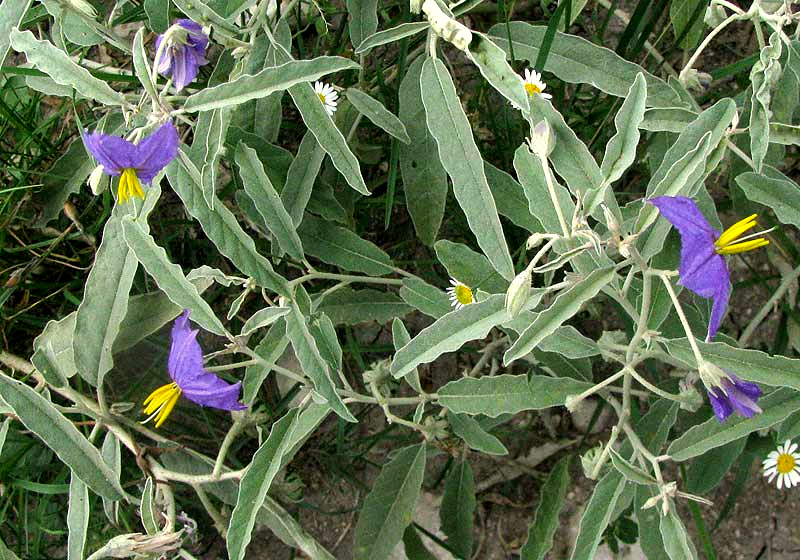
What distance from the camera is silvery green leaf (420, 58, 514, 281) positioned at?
1.59m

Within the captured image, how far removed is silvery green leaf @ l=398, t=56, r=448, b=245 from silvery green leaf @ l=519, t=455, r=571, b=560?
696 millimetres

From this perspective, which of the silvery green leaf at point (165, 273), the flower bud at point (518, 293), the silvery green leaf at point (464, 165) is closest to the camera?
the flower bud at point (518, 293)

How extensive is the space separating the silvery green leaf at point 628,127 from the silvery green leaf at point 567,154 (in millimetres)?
110

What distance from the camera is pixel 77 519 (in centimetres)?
192

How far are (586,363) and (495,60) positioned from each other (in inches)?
31.7

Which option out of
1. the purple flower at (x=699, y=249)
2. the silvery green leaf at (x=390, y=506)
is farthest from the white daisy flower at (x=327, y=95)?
the purple flower at (x=699, y=249)

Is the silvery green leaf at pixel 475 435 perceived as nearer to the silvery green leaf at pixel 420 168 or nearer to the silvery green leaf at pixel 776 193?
the silvery green leaf at pixel 420 168

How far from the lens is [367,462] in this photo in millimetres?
2627

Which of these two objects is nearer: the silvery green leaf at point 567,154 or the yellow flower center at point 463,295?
the silvery green leaf at point 567,154

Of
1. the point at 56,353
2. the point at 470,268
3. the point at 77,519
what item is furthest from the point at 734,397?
the point at 56,353

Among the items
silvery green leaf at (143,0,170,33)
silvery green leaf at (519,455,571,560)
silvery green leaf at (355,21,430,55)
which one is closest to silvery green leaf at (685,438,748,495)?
silvery green leaf at (519,455,571,560)

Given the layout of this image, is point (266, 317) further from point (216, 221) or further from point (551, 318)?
point (551, 318)

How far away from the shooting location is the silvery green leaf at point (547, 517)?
2100mm

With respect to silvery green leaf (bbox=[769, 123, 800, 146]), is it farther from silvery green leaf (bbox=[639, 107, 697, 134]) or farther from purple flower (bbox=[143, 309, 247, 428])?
purple flower (bbox=[143, 309, 247, 428])
